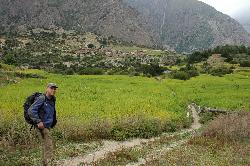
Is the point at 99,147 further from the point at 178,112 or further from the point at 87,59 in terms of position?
the point at 87,59

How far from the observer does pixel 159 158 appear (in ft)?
59.8

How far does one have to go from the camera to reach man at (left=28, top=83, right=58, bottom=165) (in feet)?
48.9

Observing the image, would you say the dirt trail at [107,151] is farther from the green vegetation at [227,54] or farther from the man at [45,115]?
the green vegetation at [227,54]

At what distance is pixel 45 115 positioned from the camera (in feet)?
50.6

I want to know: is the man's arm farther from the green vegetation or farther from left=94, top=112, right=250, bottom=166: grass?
the green vegetation

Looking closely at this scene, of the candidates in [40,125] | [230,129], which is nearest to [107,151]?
[40,125]

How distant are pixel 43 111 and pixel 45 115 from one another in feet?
0.65

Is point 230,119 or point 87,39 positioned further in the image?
point 87,39

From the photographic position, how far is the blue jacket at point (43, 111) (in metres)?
14.9

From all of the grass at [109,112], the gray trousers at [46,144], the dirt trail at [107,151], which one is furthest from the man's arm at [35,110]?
the dirt trail at [107,151]

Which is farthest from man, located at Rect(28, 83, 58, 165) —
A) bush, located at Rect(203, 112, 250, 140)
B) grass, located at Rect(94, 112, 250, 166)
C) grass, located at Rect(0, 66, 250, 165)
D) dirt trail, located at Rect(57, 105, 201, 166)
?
bush, located at Rect(203, 112, 250, 140)

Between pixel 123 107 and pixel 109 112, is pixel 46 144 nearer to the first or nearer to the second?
pixel 109 112

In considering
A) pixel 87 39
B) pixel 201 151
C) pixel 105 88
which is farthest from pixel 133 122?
pixel 87 39

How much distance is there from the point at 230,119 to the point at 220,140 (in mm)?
2941
